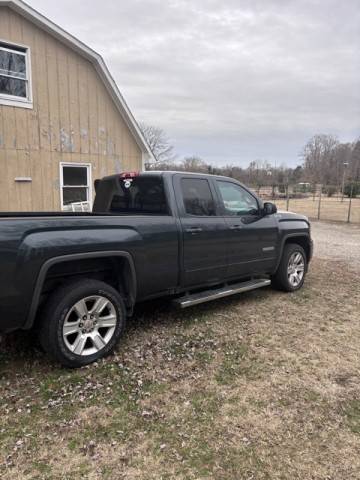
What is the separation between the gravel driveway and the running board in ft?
12.7

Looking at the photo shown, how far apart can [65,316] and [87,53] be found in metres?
8.55

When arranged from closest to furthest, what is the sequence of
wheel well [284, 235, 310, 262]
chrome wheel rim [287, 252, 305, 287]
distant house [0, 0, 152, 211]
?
chrome wheel rim [287, 252, 305, 287] < wheel well [284, 235, 310, 262] < distant house [0, 0, 152, 211]

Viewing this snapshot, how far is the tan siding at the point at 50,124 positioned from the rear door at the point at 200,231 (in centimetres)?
591

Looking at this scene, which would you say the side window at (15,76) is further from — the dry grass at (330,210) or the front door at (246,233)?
the dry grass at (330,210)

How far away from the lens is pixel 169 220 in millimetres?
4133

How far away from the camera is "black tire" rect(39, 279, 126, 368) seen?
10.5ft

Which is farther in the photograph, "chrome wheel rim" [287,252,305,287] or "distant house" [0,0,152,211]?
"distant house" [0,0,152,211]

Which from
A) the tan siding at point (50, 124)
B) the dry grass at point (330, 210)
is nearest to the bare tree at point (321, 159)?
the dry grass at point (330, 210)

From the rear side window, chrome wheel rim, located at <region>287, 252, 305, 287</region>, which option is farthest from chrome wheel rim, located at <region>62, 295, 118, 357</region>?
chrome wheel rim, located at <region>287, 252, 305, 287</region>

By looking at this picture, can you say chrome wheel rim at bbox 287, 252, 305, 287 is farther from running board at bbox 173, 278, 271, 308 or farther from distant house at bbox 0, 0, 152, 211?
distant house at bbox 0, 0, 152, 211

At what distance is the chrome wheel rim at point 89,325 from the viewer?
133 inches

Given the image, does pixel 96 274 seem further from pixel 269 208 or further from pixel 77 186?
pixel 77 186

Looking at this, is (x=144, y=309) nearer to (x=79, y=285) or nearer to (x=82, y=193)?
(x=79, y=285)

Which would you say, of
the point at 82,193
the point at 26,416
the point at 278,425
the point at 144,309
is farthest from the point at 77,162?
the point at 278,425
